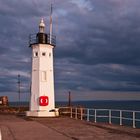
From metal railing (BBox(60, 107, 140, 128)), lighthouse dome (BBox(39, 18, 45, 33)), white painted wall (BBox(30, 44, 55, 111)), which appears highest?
lighthouse dome (BBox(39, 18, 45, 33))

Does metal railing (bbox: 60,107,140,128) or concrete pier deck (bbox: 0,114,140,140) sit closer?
concrete pier deck (bbox: 0,114,140,140)

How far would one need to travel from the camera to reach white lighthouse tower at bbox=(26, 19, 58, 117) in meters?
28.3

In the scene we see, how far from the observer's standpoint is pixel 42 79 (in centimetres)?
2867

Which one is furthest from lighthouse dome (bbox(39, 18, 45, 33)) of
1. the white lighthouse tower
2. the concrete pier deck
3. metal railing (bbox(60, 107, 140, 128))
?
the concrete pier deck

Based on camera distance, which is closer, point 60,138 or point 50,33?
point 60,138

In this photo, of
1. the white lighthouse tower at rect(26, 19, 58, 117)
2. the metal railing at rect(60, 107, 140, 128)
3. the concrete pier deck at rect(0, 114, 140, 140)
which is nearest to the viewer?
the concrete pier deck at rect(0, 114, 140, 140)

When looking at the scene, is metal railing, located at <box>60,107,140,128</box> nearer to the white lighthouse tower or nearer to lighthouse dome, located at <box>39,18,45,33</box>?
the white lighthouse tower

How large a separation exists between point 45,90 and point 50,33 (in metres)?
5.16

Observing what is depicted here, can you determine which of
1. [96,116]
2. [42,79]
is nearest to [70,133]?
[96,116]

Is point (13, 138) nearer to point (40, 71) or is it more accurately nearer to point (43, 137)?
point (43, 137)

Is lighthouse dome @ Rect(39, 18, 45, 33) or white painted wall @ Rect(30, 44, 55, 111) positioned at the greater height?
lighthouse dome @ Rect(39, 18, 45, 33)

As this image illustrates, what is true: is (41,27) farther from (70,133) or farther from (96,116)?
(70,133)

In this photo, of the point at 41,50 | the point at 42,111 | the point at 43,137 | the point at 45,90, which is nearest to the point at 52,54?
the point at 41,50

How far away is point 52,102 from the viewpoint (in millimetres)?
28797
